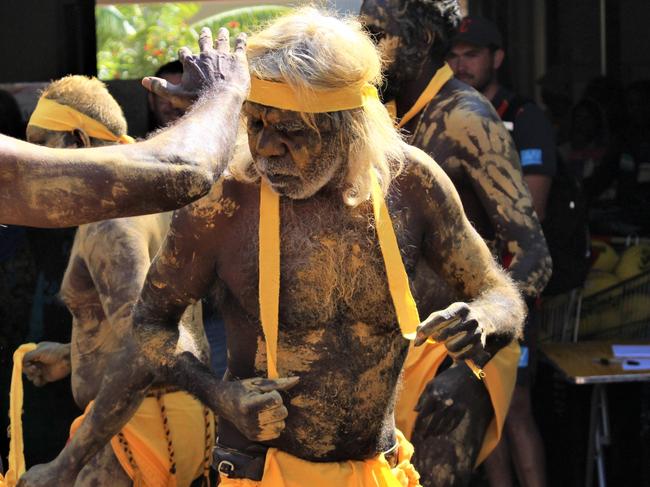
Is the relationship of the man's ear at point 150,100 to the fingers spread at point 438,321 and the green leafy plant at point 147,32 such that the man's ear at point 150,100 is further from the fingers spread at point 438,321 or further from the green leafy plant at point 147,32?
the fingers spread at point 438,321

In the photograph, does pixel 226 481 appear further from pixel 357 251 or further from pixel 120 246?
pixel 120 246

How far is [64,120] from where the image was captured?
4375 millimetres

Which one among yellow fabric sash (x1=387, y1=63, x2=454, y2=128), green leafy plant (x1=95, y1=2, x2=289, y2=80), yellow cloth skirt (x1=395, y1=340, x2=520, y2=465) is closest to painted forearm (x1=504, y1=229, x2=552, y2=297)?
yellow cloth skirt (x1=395, y1=340, x2=520, y2=465)

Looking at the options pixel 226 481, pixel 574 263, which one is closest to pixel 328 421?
pixel 226 481

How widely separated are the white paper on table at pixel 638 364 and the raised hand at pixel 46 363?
2428 millimetres

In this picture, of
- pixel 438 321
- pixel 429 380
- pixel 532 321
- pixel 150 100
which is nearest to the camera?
pixel 438 321

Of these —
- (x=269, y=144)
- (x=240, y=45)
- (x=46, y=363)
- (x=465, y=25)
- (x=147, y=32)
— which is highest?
(x=147, y=32)

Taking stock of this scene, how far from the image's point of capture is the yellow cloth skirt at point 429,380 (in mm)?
4051

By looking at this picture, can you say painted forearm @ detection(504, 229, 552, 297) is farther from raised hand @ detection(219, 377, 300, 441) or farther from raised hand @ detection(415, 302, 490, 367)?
raised hand @ detection(219, 377, 300, 441)

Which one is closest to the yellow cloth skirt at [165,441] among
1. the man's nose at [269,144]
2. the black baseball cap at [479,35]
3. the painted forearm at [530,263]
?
the painted forearm at [530,263]

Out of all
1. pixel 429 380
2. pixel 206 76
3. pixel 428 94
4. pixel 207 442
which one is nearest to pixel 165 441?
pixel 207 442

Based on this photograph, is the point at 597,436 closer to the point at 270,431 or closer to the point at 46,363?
the point at 46,363

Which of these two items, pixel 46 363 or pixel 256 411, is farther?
pixel 46 363

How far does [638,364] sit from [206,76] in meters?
3.47
